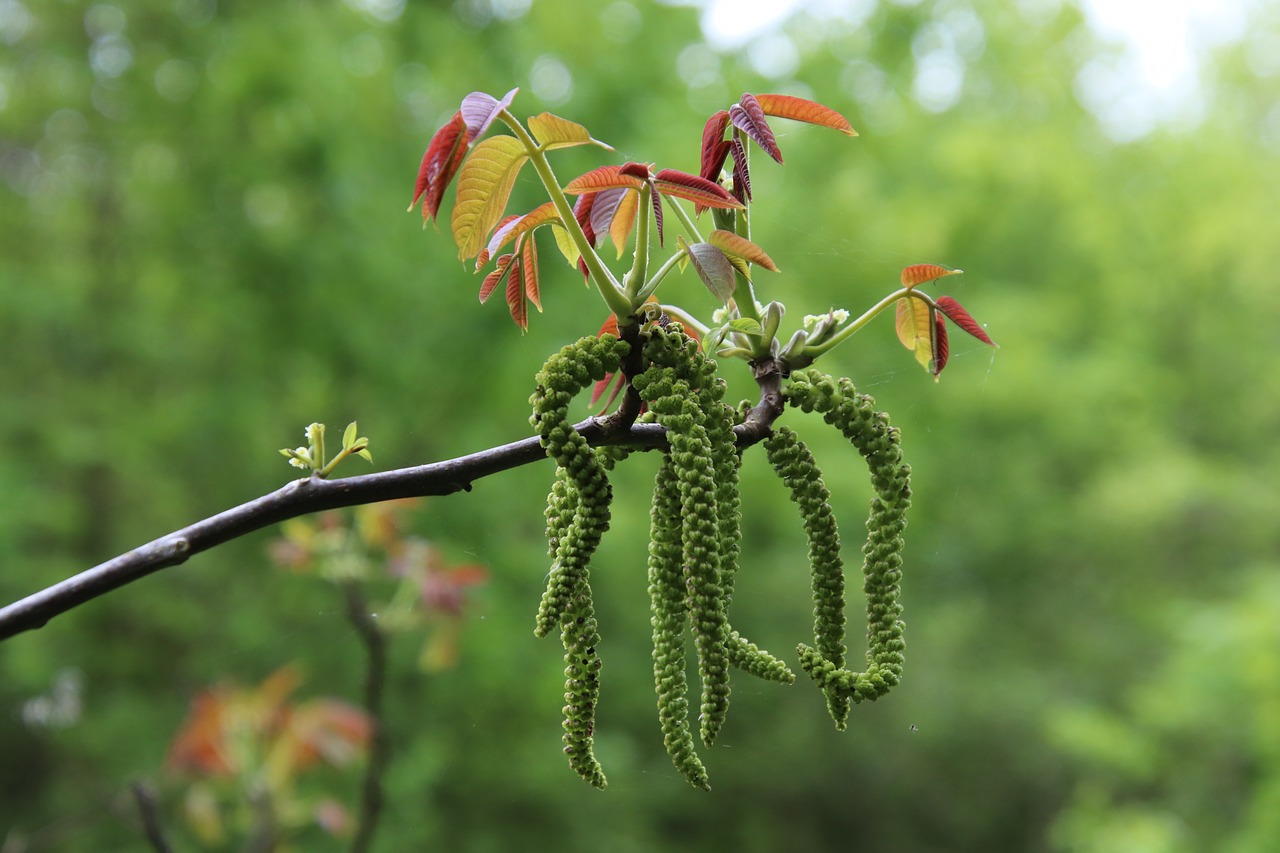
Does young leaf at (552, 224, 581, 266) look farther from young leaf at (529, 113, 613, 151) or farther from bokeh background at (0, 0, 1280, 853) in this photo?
bokeh background at (0, 0, 1280, 853)

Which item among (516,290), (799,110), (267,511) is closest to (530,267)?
(516,290)

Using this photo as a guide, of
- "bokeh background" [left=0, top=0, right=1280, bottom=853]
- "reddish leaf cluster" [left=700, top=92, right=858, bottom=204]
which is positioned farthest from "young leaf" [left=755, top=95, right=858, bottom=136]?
"bokeh background" [left=0, top=0, right=1280, bottom=853]

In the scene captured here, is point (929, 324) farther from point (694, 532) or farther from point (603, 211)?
point (694, 532)

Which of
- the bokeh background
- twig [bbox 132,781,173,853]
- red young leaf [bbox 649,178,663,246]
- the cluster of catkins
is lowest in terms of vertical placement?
twig [bbox 132,781,173,853]

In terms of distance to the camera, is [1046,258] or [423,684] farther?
[1046,258]

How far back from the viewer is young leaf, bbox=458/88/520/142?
889 mm

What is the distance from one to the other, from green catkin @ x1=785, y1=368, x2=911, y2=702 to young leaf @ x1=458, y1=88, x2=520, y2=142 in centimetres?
34

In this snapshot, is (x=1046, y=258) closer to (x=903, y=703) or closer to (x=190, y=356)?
(x=903, y=703)

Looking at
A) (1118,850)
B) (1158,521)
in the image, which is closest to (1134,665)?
(1158,521)

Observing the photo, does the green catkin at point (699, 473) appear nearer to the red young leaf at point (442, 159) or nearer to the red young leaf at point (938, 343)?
the red young leaf at point (442, 159)

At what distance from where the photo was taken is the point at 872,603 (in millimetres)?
924

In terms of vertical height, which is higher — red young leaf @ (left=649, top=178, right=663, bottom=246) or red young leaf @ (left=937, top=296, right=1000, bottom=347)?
red young leaf @ (left=937, top=296, right=1000, bottom=347)

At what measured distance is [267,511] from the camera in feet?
2.62

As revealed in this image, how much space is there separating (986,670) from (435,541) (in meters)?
4.88
